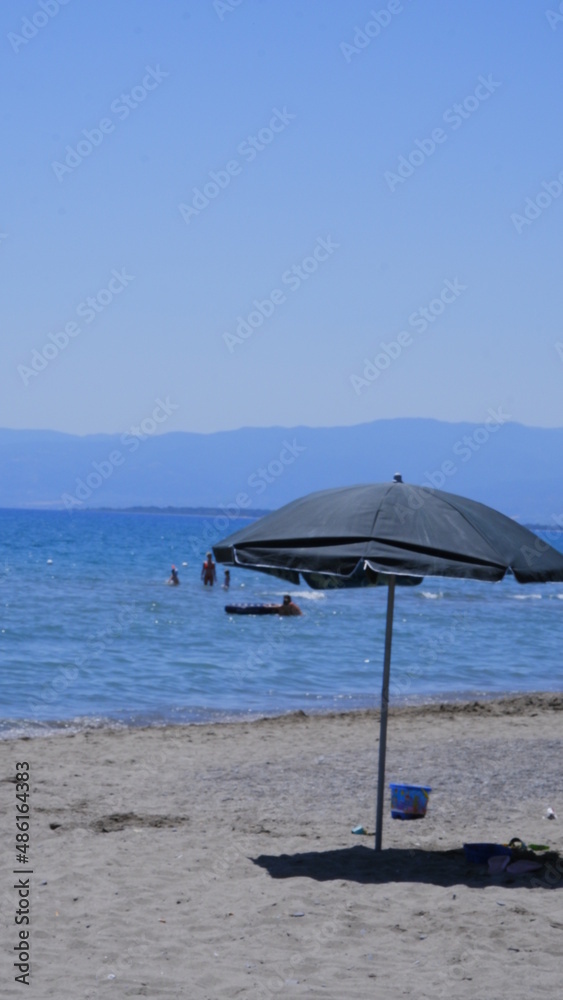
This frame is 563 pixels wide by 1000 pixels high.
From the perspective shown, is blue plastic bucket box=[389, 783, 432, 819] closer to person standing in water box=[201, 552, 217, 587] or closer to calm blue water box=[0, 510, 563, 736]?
calm blue water box=[0, 510, 563, 736]

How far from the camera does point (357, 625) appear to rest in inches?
1115

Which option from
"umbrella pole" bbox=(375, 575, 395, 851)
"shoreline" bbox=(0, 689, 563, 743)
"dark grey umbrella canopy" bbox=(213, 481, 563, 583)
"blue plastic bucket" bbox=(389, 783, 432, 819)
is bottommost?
"shoreline" bbox=(0, 689, 563, 743)

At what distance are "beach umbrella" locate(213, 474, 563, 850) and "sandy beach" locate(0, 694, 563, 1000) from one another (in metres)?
1.01

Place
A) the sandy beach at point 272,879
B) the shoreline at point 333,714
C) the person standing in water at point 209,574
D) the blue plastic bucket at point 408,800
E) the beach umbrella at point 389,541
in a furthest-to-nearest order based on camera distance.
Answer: the person standing in water at point 209,574 → the shoreline at point 333,714 → the blue plastic bucket at point 408,800 → the beach umbrella at point 389,541 → the sandy beach at point 272,879

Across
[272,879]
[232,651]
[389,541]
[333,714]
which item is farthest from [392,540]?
[232,651]

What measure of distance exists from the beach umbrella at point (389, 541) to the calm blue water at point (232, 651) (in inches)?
292

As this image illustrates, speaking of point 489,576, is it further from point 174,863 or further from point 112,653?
point 112,653

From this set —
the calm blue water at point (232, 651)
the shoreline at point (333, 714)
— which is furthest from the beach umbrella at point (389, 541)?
the calm blue water at point (232, 651)

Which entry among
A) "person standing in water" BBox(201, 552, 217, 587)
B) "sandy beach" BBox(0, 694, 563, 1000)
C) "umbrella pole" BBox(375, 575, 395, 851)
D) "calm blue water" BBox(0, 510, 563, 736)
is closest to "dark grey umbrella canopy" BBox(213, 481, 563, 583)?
"umbrella pole" BBox(375, 575, 395, 851)

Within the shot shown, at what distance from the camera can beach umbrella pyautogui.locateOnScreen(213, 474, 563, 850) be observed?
6.12 m

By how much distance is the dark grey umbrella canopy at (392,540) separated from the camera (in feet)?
20.1

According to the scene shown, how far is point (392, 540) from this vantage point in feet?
20.5

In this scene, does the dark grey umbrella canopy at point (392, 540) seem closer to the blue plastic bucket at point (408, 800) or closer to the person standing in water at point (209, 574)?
the blue plastic bucket at point (408, 800)

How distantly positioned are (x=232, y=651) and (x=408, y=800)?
13.7 meters
